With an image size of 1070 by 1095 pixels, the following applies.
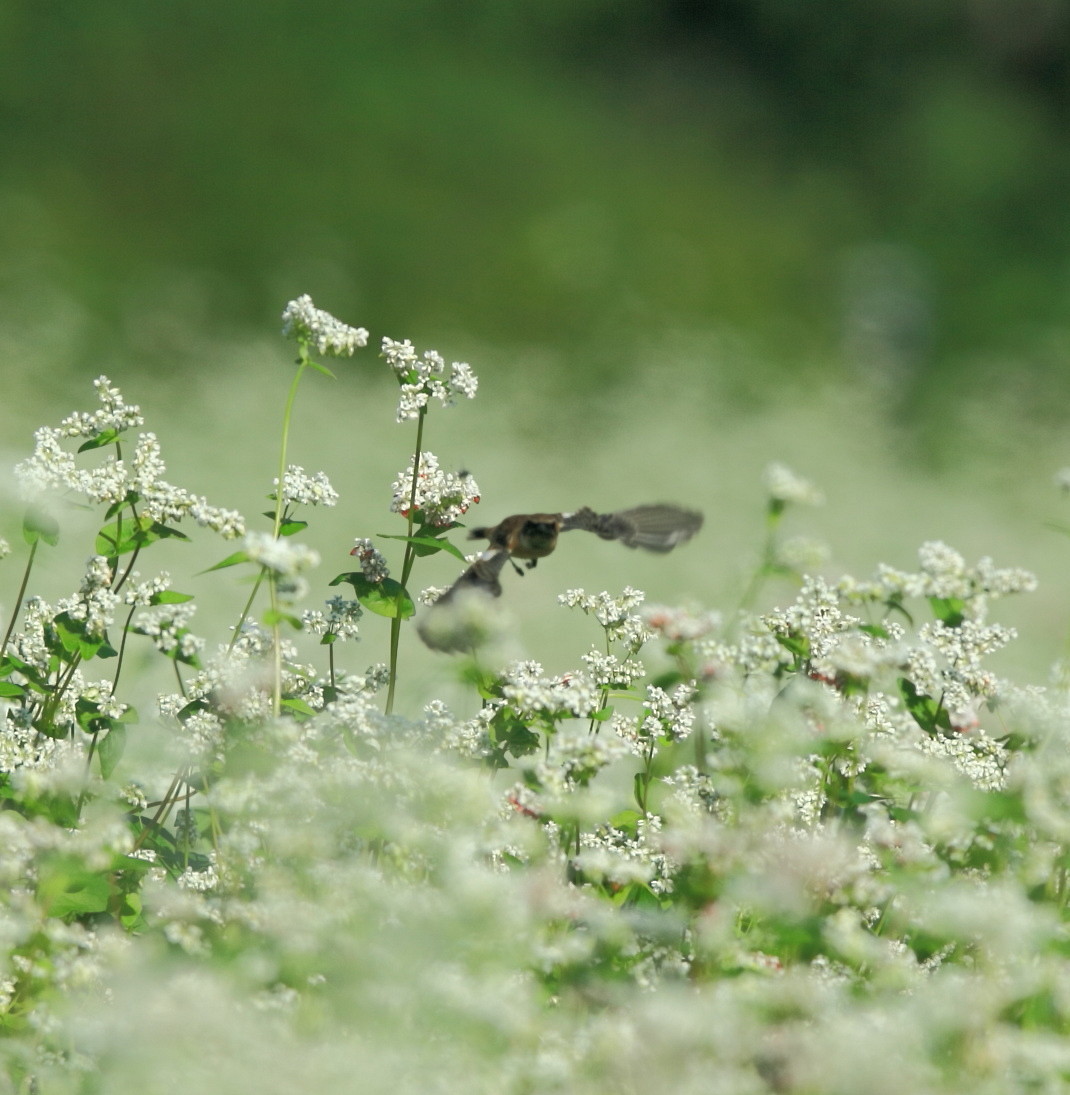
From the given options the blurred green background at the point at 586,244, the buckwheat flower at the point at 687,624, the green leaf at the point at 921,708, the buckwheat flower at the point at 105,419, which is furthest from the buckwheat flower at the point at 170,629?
the blurred green background at the point at 586,244

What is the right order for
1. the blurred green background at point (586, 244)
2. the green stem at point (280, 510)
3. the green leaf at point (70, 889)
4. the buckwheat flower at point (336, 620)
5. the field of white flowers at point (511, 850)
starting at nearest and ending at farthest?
the field of white flowers at point (511, 850) → the green leaf at point (70, 889) → the green stem at point (280, 510) → the buckwheat flower at point (336, 620) → the blurred green background at point (586, 244)

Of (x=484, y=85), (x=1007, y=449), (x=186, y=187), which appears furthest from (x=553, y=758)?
(x=484, y=85)

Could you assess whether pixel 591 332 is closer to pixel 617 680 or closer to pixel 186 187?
pixel 186 187

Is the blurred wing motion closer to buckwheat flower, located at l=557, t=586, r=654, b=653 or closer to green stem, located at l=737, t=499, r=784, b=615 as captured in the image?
buckwheat flower, located at l=557, t=586, r=654, b=653

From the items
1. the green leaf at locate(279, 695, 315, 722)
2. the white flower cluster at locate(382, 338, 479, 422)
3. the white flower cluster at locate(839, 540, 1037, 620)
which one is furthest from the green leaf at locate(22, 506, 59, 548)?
the white flower cluster at locate(839, 540, 1037, 620)

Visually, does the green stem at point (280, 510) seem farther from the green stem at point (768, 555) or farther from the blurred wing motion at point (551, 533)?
the green stem at point (768, 555)

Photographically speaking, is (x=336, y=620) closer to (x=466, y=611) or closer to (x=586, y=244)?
(x=466, y=611)
